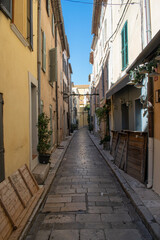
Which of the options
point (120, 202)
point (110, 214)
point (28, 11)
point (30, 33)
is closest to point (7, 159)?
point (110, 214)

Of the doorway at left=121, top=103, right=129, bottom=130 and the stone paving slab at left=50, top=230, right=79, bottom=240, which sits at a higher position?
the doorway at left=121, top=103, right=129, bottom=130

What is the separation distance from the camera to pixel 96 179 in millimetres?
6520

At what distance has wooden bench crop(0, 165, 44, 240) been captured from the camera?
10.3 feet

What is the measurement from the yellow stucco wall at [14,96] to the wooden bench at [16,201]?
0.80 feet

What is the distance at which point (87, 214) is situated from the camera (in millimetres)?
4023

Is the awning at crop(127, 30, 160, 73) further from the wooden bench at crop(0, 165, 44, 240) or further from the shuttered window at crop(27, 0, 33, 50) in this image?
the wooden bench at crop(0, 165, 44, 240)

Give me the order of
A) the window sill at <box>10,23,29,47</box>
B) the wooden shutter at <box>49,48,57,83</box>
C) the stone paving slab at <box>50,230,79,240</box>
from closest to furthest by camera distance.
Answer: the stone paving slab at <box>50,230,79,240</box>
the window sill at <box>10,23,29,47</box>
the wooden shutter at <box>49,48,57,83</box>

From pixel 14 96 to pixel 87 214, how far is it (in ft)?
9.44

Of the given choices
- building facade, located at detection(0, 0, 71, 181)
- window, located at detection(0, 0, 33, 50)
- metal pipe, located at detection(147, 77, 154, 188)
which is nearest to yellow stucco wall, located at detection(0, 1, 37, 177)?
building facade, located at detection(0, 0, 71, 181)

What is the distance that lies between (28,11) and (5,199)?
5.31 meters

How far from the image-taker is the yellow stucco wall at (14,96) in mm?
3961

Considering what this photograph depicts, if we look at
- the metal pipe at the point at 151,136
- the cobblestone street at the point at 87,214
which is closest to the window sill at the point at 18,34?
the metal pipe at the point at 151,136

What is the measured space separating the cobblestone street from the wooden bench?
0.24 meters

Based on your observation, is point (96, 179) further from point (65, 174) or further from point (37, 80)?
point (37, 80)
